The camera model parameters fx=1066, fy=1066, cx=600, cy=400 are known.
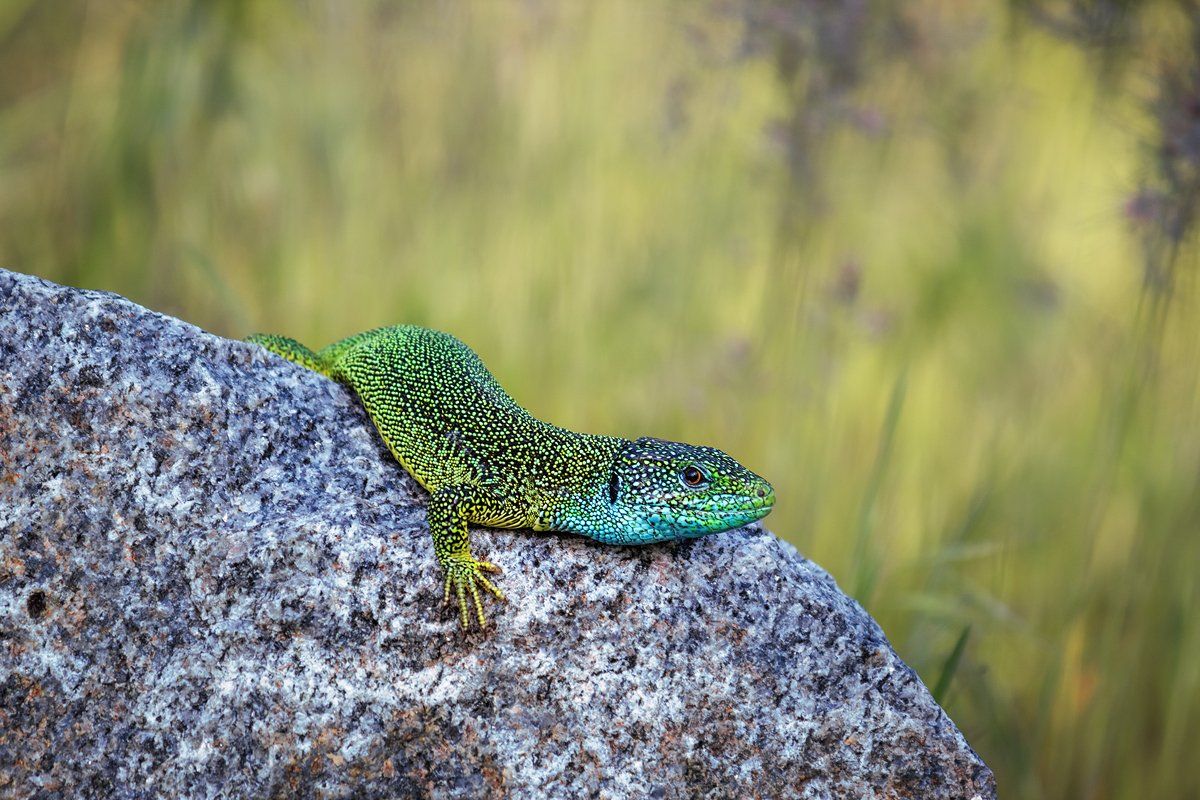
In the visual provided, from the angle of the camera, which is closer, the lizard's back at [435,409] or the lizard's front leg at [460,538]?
the lizard's front leg at [460,538]

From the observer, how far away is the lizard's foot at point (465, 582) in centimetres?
344

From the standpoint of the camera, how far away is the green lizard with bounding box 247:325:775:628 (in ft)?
12.1

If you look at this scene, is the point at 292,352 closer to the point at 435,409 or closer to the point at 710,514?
the point at 435,409

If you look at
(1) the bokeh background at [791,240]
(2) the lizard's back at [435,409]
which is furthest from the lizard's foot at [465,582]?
(1) the bokeh background at [791,240]

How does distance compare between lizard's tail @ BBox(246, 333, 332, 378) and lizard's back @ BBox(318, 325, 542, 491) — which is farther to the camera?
lizard's tail @ BBox(246, 333, 332, 378)

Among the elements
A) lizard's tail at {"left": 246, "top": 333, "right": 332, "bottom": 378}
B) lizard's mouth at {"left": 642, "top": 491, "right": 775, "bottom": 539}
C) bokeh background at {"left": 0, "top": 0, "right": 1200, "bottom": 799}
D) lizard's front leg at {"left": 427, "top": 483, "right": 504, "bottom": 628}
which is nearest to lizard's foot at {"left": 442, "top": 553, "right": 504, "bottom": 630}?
lizard's front leg at {"left": 427, "top": 483, "right": 504, "bottom": 628}

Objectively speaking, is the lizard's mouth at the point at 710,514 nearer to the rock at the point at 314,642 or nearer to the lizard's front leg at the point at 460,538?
the rock at the point at 314,642

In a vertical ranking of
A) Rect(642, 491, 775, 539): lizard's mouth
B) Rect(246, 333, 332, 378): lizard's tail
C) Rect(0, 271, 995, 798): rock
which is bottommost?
Rect(0, 271, 995, 798): rock

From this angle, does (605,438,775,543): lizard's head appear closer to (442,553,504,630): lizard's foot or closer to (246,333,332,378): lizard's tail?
(442,553,504,630): lizard's foot

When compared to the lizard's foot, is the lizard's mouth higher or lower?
higher

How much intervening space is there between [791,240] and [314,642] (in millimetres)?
4303

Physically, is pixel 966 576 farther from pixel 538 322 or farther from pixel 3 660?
pixel 3 660

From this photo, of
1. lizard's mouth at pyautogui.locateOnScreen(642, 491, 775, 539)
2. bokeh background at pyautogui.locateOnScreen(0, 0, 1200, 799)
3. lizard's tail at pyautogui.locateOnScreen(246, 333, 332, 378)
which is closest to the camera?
lizard's mouth at pyautogui.locateOnScreen(642, 491, 775, 539)

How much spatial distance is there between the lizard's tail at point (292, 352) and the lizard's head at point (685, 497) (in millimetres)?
1841
